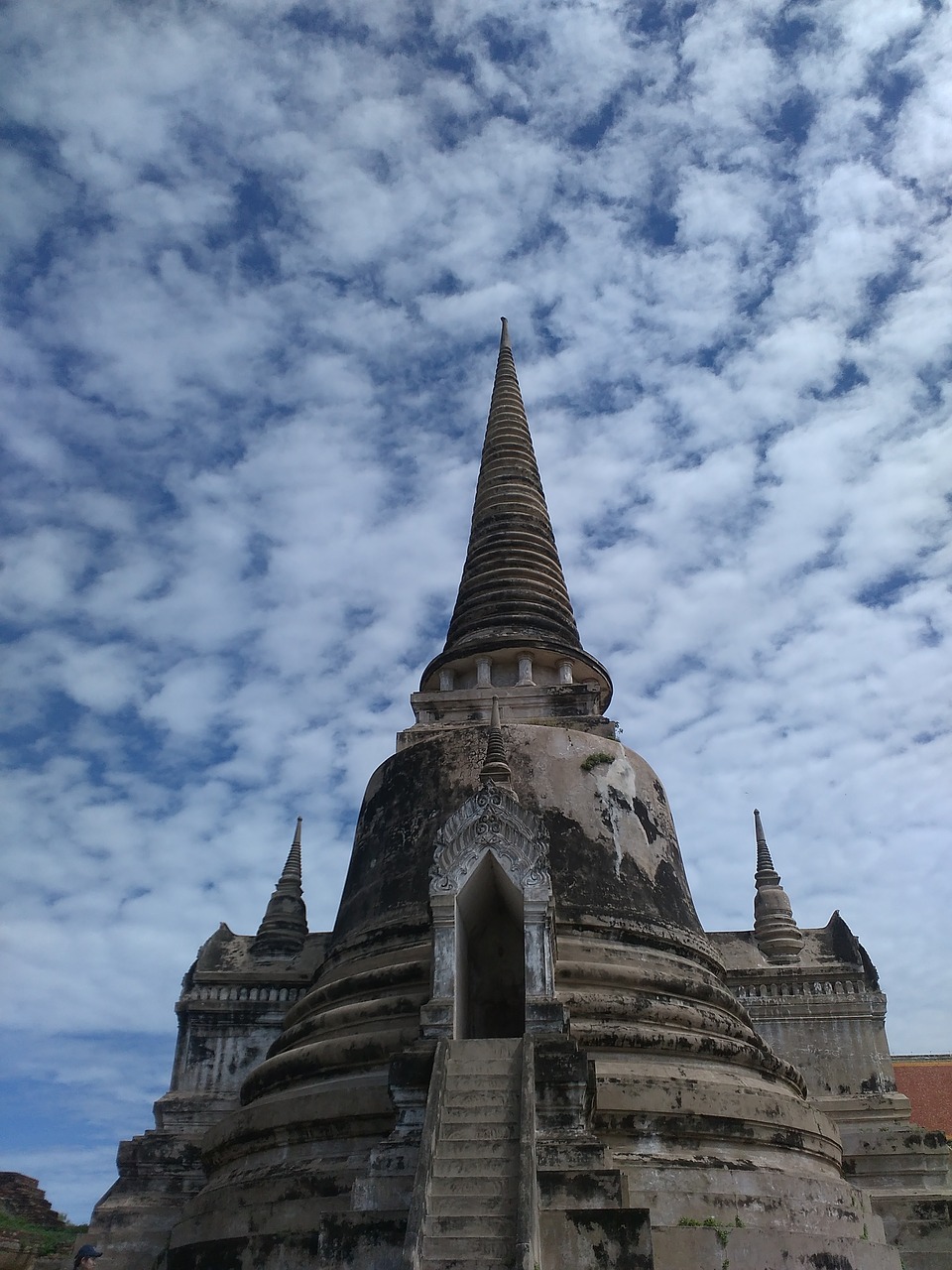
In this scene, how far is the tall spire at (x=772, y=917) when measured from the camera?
57.1ft

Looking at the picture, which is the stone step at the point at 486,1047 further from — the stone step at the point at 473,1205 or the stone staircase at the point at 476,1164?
the stone step at the point at 473,1205

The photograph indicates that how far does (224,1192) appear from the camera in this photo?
10.8m

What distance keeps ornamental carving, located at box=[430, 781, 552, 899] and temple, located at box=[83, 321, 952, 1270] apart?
0.08 feet

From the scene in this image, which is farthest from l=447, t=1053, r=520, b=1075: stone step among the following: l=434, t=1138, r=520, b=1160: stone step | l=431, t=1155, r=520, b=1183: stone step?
l=431, t=1155, r=520, b=1183: stone step

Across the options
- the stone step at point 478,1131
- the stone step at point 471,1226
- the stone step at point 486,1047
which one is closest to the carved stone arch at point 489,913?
the stone step at point 486,1047

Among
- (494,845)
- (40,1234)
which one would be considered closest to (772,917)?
(494,845)

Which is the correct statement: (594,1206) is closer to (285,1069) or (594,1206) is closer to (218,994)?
(285,1069)

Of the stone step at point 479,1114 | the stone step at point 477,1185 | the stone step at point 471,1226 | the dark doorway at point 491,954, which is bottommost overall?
the stone step at point 471,1226

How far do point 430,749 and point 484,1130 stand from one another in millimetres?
6300

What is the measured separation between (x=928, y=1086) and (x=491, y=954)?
770 inches

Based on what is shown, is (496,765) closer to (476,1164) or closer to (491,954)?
(491,954)

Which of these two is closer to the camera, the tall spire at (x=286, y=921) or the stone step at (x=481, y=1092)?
the stone step at (x=481, y=1092)

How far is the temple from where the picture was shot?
874 cm

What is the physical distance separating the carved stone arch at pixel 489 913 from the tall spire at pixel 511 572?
6.54m
